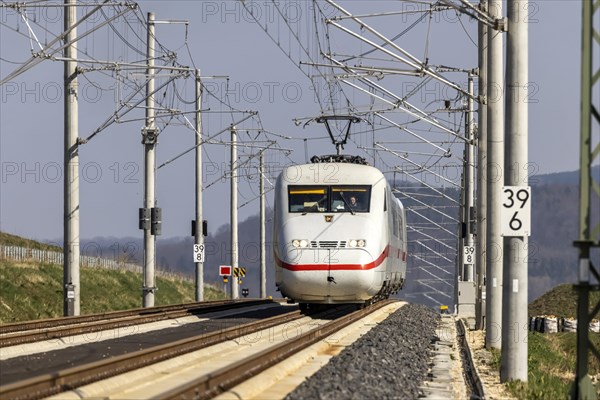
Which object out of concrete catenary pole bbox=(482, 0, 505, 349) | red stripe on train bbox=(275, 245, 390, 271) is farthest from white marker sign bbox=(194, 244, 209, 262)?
concrete catenary pole bbox=(482, 0, 505, 349)

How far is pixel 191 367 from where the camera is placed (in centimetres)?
1852

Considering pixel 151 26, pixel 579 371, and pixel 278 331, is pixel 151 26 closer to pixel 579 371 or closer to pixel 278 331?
pixel 278 331

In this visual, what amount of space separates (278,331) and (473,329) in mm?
7438

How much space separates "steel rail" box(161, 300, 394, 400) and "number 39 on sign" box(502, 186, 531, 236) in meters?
3.91

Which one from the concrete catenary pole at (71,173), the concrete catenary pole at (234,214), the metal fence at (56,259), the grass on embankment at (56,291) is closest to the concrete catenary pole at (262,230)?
the concrete catenary pole at (234,214)

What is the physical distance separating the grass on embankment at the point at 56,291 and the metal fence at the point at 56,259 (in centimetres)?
113

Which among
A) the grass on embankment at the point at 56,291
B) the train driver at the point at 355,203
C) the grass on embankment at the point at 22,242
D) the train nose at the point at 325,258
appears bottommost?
the grass on embankment at the point at 56,291

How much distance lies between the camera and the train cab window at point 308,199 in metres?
30.3

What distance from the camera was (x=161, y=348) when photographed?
760 inches

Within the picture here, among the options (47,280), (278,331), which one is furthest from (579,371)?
(47,280)

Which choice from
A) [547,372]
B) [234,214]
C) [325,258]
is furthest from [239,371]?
[234,214]

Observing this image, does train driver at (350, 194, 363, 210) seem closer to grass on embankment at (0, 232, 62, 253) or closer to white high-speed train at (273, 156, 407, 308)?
white high-speed train at (273, 156, 407, 308)

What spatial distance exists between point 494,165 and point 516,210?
22.8 ft

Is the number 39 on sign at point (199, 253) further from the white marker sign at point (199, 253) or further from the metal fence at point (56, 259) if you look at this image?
the metal fence at point (56, 259)
